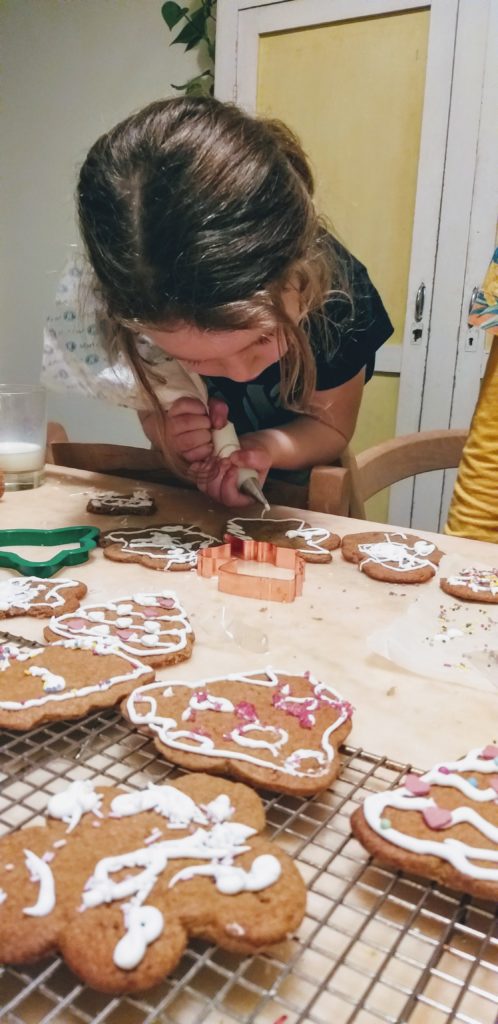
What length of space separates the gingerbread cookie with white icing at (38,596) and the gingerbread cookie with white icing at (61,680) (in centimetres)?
9

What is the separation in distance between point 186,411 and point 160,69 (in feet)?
7.40

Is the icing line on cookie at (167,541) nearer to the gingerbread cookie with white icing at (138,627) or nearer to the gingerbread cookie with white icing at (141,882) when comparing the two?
the gingerbread cookie with white icing at (138,627)

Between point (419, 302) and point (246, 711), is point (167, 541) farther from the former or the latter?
point (419, 302)

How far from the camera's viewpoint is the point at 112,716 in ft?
2.40

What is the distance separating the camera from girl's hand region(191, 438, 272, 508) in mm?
1355

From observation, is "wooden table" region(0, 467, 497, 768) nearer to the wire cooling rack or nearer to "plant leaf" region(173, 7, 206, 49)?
the wire cooling rack

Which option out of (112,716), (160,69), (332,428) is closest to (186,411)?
(332,428)

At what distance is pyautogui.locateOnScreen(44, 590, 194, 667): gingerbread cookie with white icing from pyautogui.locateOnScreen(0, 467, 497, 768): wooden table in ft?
0.08

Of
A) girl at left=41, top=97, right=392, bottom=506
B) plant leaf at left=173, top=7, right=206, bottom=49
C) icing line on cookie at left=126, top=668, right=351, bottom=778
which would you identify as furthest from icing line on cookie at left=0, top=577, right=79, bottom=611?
plant leaf at left=173, top=7, right=206, bottom=49

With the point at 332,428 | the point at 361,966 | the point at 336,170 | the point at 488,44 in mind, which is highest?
the point at 488,44

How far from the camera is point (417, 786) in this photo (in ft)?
1.97

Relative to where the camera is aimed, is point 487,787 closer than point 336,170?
Yes

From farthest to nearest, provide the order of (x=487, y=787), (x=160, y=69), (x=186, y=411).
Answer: (x=160, y=69)
(x=186, y=411)
(x=487, y=787)

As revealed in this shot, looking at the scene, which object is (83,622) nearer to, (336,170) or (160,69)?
(336,170)
